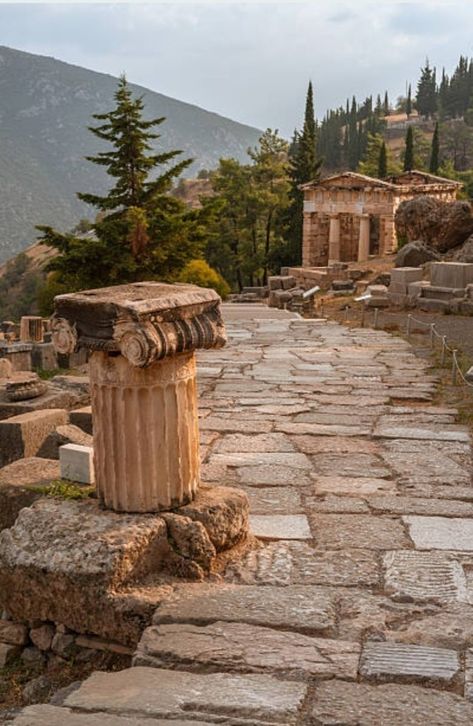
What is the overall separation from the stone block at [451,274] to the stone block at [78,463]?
1436 centimetres

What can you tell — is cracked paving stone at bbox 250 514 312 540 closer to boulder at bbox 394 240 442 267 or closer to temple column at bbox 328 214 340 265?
boulder at bbox 394 240 442 267

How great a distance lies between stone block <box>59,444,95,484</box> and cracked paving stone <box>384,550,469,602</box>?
1735 millimetres

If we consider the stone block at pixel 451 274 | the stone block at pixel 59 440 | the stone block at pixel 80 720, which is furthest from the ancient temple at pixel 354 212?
the stone block at pixel 80 720

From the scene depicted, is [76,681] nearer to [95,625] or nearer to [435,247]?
[95,625]

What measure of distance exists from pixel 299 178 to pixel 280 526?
38.6 m

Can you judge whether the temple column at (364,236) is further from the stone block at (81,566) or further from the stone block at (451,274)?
the stone block at (81,566)

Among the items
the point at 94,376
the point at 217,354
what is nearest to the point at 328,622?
the point at 94,376

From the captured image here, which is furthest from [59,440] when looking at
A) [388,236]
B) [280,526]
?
[388,236]

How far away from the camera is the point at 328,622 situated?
Result: 152 inches

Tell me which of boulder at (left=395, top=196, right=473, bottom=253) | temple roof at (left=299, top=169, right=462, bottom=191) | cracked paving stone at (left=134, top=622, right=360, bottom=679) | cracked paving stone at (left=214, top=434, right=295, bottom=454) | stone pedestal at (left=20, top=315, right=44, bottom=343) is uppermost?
temple roof at (left=299, top=169, right=462, bottom=191)

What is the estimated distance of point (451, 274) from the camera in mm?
18156

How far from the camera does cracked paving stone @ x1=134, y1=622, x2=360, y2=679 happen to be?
3457mm

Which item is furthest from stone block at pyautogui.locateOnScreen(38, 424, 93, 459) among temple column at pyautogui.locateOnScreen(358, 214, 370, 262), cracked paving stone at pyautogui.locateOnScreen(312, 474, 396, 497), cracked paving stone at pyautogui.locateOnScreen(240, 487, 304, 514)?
temple column at pyautogui.locateOnScreen(358, 214, 370, 262)

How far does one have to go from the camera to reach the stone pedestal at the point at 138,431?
4.36 meters
